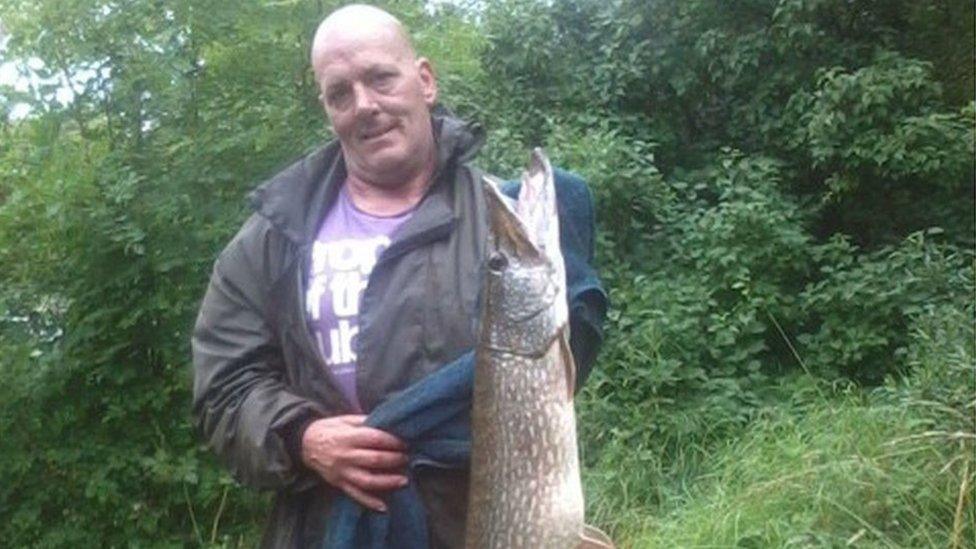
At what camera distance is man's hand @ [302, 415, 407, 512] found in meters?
2.71

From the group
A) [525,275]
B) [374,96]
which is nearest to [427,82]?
[374,96]

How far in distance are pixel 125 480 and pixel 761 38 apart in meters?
5.54

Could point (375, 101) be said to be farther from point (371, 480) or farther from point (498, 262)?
point (371, 480)

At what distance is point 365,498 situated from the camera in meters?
2.74

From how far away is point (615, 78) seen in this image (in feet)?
34.1

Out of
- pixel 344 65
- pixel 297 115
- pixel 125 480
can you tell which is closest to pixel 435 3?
pixel 297 115

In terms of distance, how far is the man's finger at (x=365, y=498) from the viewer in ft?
8.98

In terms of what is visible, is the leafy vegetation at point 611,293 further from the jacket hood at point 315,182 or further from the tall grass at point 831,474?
the jacket hood at point 315,182

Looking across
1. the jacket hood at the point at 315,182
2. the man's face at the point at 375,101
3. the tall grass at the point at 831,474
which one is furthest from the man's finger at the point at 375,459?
the tall grass at the point at 831,474

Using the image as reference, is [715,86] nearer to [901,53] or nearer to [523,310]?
[901,53]

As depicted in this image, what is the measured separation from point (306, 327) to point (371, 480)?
33 centimetres

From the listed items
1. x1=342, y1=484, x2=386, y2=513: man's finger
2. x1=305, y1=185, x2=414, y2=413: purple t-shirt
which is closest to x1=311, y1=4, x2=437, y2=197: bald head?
x1=305, y1=185, x2=414, y2=413: purple t-shirt

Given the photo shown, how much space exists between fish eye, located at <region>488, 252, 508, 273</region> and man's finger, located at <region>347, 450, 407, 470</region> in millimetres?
390

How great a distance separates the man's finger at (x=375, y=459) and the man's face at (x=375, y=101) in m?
0.55
